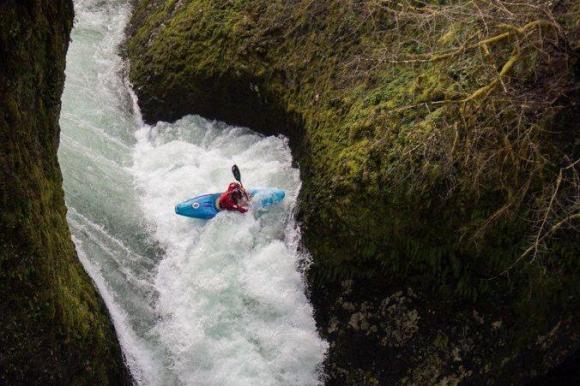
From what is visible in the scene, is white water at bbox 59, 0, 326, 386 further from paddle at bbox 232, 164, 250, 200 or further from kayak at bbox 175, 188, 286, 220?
paddle at bbox 232, 164, 250, 200

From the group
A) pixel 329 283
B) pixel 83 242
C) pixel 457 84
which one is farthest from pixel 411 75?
pixel 83 242

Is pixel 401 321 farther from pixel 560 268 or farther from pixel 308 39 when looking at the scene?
pixel 308 39

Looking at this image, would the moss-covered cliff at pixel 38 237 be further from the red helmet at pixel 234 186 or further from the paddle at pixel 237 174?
the paddle at pixel 237 174

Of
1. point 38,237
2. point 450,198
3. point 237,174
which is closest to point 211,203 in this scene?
point 237,174

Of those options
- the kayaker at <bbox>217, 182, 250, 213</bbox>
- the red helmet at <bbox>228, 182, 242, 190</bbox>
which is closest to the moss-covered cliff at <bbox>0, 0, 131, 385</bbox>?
the kayaker at <bbox>217, 182, 250, 213</bbox>

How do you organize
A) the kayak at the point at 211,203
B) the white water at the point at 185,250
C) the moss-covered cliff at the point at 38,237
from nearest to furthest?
the moss-covered cliff at the point at 38,237, the white water at the point at 185,250, the kayak at the point at 211,203

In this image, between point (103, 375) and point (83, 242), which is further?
point (83, 242)

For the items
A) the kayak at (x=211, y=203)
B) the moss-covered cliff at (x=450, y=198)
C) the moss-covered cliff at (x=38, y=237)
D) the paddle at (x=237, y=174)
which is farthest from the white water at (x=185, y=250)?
the moss-covered cliff at (x=38, y=237)
